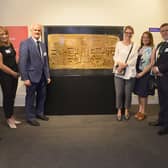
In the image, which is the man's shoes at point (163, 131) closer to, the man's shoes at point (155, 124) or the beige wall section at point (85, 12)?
the man's shoes at point (155, 124)


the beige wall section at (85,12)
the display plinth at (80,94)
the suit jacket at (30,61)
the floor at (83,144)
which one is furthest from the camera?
the beige wall section at (85,12)

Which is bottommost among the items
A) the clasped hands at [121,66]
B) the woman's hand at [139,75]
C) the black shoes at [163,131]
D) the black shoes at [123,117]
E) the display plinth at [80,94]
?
the black shoes at [123,117]

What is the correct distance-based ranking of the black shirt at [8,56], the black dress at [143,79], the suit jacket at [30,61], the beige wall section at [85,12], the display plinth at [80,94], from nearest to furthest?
the black shirt at [8,56] < the suit jacket at [30,61] < the black dress at [143,79] < the display plinth at [80,94] < the beige wall section at [85,12]

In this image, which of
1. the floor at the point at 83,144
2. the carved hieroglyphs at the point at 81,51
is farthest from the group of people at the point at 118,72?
the carved hieroglyphs at the point at 81,51

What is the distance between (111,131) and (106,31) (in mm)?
1896

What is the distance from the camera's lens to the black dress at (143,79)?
451 centimetres

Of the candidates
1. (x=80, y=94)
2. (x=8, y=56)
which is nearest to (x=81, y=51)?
(x=80, y=94)

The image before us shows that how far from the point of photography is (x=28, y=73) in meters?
4.33

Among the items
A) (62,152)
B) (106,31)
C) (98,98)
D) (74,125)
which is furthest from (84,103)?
(62,152)

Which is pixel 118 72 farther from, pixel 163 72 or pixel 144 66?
pixel 163 72

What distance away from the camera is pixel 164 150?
3.45m

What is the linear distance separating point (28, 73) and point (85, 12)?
181 cm

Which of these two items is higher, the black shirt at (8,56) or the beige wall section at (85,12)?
the beige wall section at (85,12)

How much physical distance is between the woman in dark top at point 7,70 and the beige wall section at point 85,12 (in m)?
1.43
